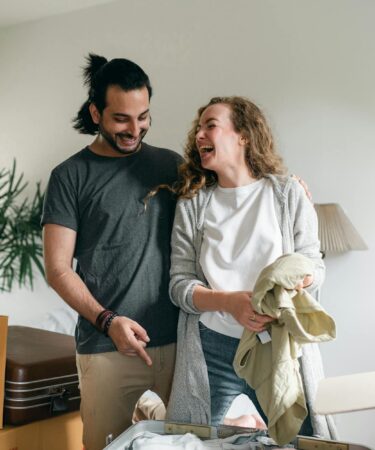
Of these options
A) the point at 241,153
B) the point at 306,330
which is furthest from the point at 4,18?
the point at 306,330

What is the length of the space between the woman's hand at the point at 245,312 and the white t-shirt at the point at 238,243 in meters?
0.10

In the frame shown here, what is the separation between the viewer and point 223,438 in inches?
50.1

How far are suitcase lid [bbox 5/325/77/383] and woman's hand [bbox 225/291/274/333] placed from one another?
91 cm

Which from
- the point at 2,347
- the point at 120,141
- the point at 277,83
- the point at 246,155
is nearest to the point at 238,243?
the point at 246,155

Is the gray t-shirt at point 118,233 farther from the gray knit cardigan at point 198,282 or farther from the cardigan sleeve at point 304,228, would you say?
the cardigan sleeve at point 304,228

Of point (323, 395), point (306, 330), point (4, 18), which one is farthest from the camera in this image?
point (4, 18)

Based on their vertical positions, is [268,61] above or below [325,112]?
above

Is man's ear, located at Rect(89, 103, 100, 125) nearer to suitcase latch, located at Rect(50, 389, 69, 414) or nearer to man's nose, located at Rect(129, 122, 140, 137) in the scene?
man's nose, located at Rect(129, 122, 140, 137)

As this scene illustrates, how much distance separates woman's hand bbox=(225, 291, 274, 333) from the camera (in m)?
1.28

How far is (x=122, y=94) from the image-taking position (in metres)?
1.70

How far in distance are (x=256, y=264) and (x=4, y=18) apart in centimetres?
324

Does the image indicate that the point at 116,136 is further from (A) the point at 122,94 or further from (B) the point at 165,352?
(B) the point at 165,352

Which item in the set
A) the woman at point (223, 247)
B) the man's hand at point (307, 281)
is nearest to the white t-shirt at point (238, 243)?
the woman at point (223, 247)

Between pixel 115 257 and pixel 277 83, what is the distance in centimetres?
171
